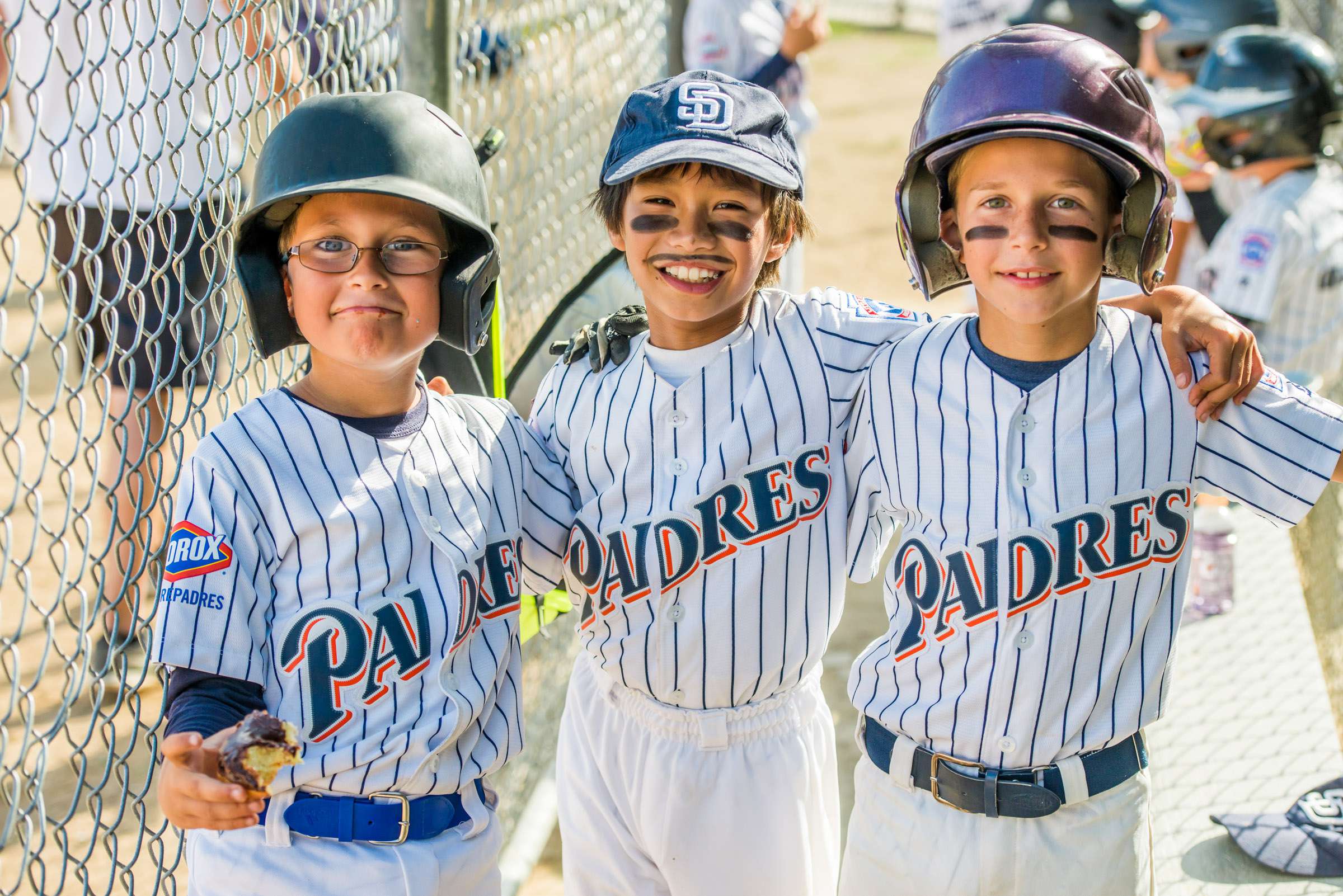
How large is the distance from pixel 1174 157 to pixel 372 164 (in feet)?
14.5

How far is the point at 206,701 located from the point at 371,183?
2.62 feet

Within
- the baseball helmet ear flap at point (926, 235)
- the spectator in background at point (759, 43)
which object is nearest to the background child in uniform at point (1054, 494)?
the baseball helmet ear flap at point (926, 235)

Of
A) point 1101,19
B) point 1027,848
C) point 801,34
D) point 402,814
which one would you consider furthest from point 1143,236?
point 1101,19

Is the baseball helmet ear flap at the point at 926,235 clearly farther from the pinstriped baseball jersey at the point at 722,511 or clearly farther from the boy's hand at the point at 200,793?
the boy's hand at the point at 200,793

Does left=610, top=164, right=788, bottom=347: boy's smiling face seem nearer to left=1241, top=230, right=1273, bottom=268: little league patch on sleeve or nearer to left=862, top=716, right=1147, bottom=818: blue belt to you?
left=862, top=716, right=1147, bottom=818: blue belt

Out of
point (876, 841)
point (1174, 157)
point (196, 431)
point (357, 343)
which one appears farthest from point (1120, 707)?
point (1174, 157)

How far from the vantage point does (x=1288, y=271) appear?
4.28 meters

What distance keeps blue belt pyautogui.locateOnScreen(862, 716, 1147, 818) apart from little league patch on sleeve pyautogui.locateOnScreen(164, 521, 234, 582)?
1149mm

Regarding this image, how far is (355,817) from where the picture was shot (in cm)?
189

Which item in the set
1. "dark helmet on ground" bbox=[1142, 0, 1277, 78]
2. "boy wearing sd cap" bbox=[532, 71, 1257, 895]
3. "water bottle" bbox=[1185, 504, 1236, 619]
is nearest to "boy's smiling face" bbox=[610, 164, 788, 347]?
"boy wearing sd cap" bbox=[532, 71, 1257, 895]

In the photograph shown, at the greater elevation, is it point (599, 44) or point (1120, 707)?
point (599, 44)

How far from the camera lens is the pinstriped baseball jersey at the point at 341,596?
1.82 metres

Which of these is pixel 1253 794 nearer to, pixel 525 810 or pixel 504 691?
pixel 525 810

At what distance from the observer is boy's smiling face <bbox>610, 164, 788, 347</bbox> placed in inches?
88.9
